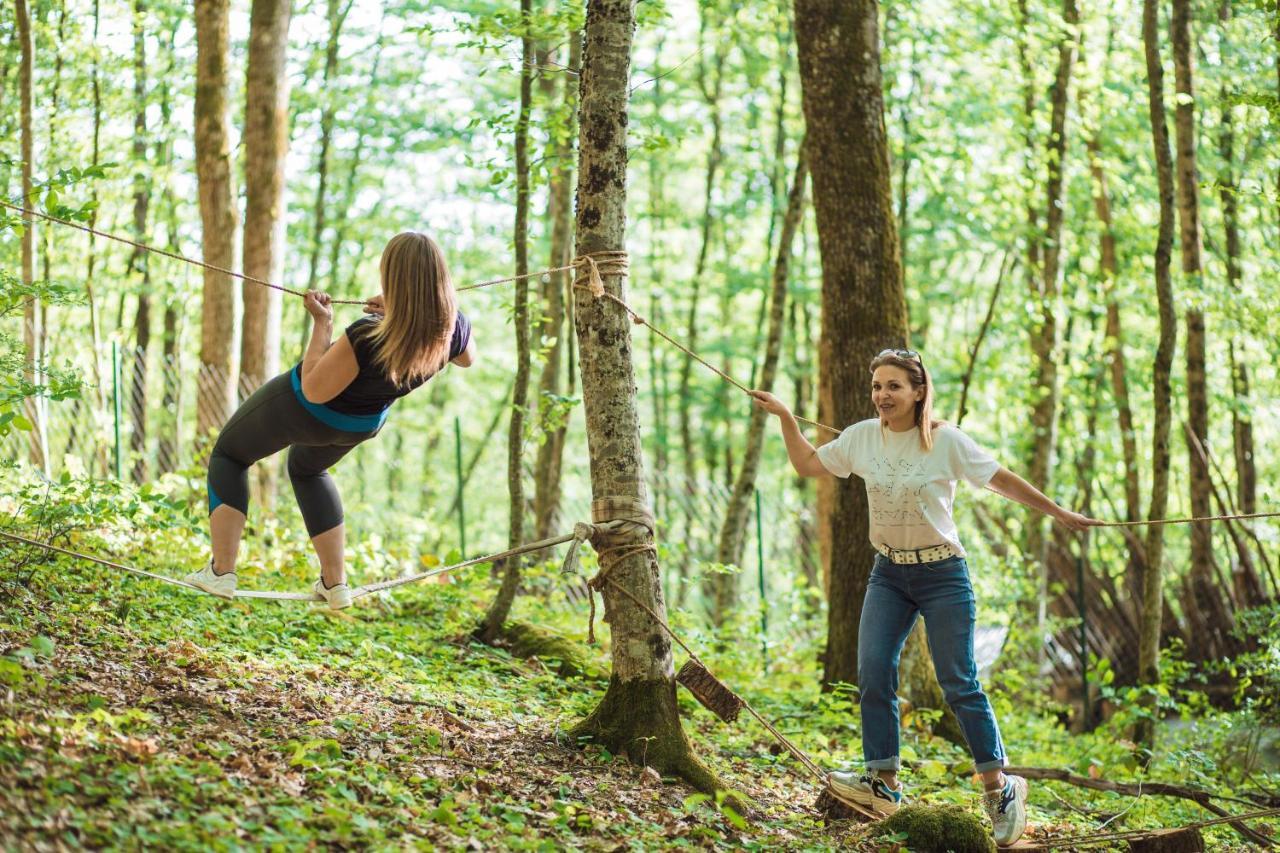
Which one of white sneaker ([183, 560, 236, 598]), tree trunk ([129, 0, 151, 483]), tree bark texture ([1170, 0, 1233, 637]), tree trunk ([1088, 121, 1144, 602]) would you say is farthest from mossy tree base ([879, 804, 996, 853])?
tree trunk ([1088, 121, 1144, 602])

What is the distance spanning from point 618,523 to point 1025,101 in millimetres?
9987

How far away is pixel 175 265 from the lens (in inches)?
628

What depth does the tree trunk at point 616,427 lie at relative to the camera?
4656 millimetres

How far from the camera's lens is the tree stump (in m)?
4.49

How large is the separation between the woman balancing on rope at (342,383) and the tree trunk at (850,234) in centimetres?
274

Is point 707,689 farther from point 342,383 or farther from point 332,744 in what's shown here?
point 342,383

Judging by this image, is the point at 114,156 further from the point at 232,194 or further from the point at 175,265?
the point at 232,194

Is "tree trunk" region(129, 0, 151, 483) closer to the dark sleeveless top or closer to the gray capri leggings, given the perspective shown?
the gray capri leggings

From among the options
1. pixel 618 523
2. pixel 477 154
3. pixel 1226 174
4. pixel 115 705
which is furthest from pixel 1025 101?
pixel 115 705

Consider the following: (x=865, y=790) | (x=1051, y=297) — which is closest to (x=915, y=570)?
(x=865, y=790)

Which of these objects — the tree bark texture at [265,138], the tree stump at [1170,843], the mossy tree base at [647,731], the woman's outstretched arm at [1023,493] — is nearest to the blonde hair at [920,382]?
the woman's outstretched arm at [1023,493]

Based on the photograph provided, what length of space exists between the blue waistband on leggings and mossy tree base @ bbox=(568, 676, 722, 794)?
149 cm

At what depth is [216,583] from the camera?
15.2 ft

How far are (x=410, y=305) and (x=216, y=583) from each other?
147 cm
